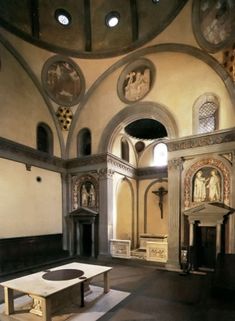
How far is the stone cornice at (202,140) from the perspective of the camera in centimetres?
963

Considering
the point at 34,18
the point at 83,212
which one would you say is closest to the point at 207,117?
the point at 83,212

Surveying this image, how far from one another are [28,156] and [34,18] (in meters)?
6.93

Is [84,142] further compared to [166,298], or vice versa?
[84,142]

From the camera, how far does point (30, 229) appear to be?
11742mm

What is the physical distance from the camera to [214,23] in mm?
9797

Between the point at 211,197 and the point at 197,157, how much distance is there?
6.24 ft

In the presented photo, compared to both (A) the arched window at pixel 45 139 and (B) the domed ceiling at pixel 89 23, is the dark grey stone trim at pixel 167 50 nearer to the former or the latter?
(B) the domed ceiling at pixel 89 23

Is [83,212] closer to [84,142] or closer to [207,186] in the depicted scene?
[84,142]

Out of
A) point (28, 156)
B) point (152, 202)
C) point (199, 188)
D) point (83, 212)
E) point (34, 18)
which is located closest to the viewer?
point (199, 188)

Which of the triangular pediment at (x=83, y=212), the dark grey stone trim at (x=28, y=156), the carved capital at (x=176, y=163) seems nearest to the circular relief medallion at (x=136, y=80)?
the carved capital at (x=176, y=163)

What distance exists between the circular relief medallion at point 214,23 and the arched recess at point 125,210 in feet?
31.0

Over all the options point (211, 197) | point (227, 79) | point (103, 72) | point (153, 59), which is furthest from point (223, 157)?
point (103, 72)

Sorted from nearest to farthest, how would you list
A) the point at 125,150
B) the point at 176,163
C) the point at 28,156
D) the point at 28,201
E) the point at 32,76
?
the point at 176,163
the point at 28,201
the point at 28,156
the point at 32,76
the point at 125,150

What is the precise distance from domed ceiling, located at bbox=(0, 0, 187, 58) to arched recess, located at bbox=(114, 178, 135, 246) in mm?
8554
